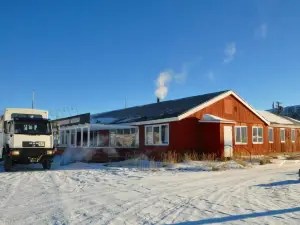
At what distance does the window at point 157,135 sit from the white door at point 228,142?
154 inches

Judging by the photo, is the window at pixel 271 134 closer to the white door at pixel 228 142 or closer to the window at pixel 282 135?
the window at pixel 282 135

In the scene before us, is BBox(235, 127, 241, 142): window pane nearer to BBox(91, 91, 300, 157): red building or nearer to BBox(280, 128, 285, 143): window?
BBox(91, 91, 300, 157): red building

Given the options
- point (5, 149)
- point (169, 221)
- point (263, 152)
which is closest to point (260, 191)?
point (169, 221)

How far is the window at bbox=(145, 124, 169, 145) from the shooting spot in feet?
68.5

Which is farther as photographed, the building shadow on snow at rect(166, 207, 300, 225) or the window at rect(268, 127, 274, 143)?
the window at rect(268, 127, 274, 143)

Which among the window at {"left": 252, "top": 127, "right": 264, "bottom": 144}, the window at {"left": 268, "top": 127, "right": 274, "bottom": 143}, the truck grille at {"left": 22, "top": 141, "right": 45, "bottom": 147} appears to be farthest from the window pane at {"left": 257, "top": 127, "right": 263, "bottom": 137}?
the truck grille at {"left": 22, "top": 141, "right": 45, "bottom": 147}

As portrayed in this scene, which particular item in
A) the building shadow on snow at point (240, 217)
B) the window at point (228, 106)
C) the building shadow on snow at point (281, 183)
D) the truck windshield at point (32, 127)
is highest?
the window at point (228, 106)

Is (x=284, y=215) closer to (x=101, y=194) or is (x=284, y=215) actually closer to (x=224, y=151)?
(x=101, y=194)

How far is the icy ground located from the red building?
815cm

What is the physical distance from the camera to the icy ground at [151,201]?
6355 mm

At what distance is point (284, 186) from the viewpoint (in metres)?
10.5

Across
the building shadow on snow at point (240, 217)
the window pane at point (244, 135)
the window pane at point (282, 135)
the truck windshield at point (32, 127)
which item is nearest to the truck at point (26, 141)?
the truck windshield at point (32, 127)

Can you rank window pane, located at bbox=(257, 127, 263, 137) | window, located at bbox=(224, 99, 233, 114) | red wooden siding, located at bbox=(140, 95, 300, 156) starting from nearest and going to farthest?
red wooden siding, located at bbox=(140, 95, 300, 156) < window, located at bbox=(224, 99, 233, 114) < window pane, located at bbox=(257, 127, 263, 137)

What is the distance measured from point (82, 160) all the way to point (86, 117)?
9.82 feet
